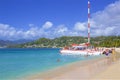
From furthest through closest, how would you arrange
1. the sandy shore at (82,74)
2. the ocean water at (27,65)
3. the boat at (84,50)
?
1. the boat at (84,50)
2. the ocean water at (27,65)
3. the sandy shore at (82,74)

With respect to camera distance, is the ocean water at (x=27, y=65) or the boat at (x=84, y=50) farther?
the boat at (x=84, y=50)

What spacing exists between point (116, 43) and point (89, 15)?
90592 millimetres

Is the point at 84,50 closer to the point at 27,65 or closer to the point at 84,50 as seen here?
the point at 84,50

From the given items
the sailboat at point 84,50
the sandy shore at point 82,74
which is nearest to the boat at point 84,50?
the sailboat at point 84,50

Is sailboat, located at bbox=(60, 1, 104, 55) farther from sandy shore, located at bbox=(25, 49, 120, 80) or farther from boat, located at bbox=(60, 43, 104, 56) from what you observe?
sandy shore, located at bbox=(25, 49, 120, 80)

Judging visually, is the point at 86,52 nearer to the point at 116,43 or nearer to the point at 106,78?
the point at 106,78

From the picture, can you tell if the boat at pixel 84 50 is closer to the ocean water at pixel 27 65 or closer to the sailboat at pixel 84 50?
the sailboat at pixel 84 50

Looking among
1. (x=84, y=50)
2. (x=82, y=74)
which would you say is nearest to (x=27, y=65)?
(x=82, y=74)

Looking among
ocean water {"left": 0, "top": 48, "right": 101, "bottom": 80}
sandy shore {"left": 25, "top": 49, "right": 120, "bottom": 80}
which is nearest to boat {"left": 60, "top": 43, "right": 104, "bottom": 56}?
ocean water {"left": 0, "top": 48, "right": 101, "bottom": 80}

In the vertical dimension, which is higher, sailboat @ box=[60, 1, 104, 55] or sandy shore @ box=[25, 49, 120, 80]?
sailboat @ box=[60, 1, 104, 55]

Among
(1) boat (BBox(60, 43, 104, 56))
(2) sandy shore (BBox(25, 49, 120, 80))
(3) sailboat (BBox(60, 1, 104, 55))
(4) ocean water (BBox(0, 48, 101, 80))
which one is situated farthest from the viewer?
(3) sailboat (BBox(60, 1, 104, 55))

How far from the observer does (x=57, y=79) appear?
20.0m

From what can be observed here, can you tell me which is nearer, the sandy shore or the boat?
the sandy shore

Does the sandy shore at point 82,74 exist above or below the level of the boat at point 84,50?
below
